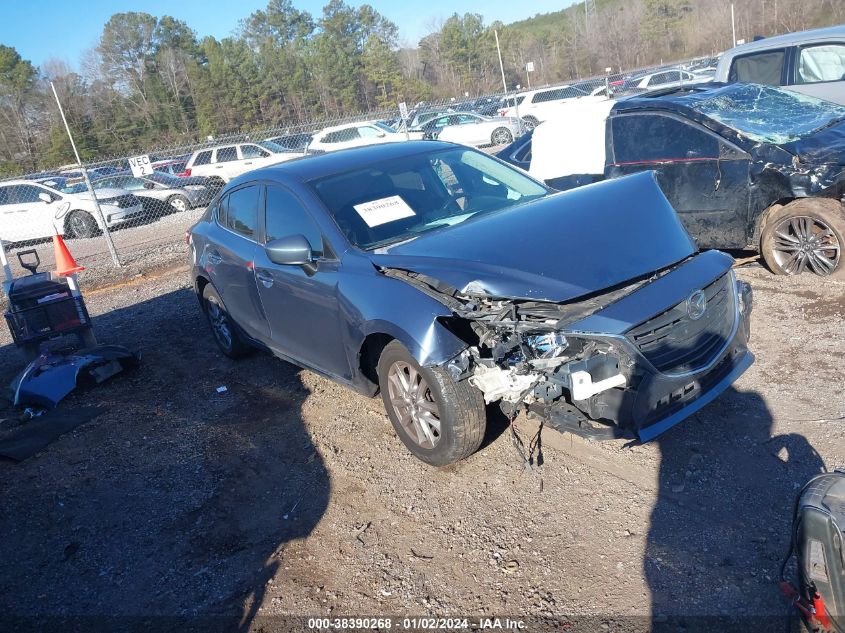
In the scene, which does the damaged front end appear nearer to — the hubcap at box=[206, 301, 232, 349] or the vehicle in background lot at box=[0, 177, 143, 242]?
the hubcap at box=[206, 301, 232, 349]

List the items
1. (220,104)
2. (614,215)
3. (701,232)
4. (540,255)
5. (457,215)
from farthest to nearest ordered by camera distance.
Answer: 1. (220,104)
2. (701,232)
3. (457,215)
4. (614,215)
5. (540,255)

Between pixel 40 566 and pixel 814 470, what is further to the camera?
pixel 40 566

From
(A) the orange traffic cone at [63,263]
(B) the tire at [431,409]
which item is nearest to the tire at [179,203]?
(A) the orange traffic cone at [63,263]

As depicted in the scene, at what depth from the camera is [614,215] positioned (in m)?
3.82

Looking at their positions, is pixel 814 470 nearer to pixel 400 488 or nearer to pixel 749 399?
pixel 749 399

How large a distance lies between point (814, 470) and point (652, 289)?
1.23 meters

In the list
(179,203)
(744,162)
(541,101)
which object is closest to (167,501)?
(744,162)

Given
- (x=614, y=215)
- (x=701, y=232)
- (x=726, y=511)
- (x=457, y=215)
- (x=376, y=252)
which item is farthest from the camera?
(x=701, y=232)

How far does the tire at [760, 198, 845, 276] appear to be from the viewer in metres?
5.52

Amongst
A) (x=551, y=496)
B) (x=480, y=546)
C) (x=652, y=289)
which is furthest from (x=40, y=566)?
(x=652, y=289)

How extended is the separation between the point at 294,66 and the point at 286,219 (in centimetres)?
5619

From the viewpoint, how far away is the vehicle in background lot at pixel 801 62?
8.65 metres

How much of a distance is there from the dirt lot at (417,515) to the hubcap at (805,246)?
0.58m

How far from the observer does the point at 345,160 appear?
16.3ft
